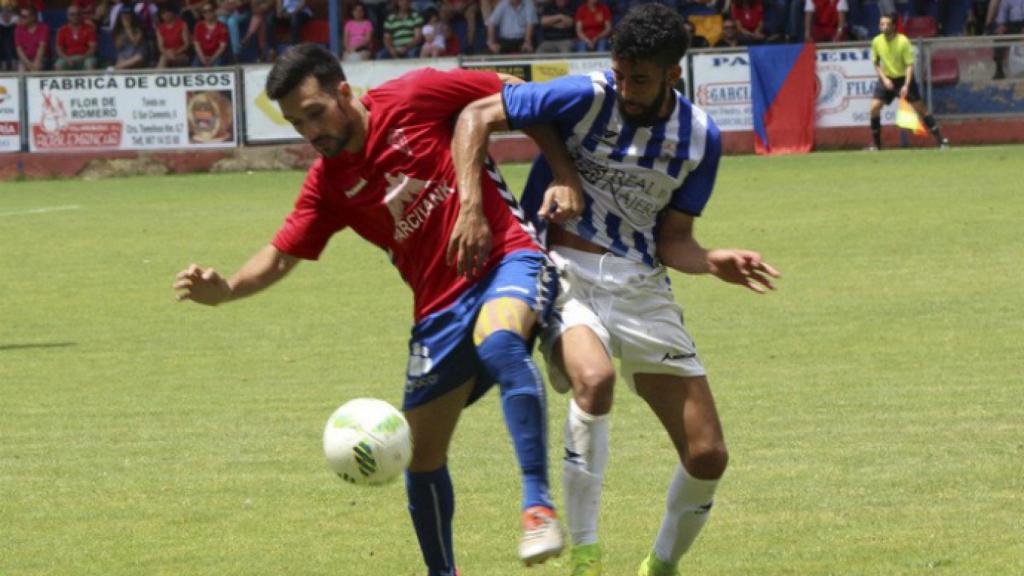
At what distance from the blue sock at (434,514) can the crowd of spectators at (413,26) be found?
77.5ft

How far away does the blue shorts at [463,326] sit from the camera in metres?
5.72

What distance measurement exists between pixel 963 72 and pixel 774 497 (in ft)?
68.9

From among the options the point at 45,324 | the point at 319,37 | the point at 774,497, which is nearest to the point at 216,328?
the point at 45,324

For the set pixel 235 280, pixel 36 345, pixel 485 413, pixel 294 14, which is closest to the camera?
pixel 235 280

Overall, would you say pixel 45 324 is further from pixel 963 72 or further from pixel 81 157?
pixel 963 72

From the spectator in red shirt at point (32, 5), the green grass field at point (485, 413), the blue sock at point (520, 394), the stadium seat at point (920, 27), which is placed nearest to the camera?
the blue sock at point (520, 394)

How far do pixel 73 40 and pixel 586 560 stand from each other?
28.4 meters

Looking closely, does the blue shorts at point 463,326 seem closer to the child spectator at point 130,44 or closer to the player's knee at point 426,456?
the player's knee at point 426,456

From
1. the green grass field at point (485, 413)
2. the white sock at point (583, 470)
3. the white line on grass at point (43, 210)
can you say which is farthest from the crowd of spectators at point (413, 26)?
the white sock at point (583, 470)

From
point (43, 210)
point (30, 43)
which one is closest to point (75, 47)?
point (30, 43)

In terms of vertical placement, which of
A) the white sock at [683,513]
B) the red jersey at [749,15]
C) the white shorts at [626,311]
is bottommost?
the white sock at [683,513]

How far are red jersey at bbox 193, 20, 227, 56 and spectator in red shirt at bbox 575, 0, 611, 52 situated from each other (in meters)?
6.37

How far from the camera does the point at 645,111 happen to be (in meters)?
5.93

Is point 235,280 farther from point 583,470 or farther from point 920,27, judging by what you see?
point 920,27
